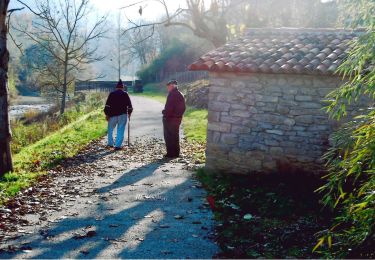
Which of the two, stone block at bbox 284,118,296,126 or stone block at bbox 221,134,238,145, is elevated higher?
stone block at bbox 284,118,296,126

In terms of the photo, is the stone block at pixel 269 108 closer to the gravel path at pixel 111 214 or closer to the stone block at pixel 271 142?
the stone block at pixel 271 142

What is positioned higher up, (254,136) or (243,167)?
(254,136)

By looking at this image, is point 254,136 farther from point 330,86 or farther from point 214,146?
point 330,86

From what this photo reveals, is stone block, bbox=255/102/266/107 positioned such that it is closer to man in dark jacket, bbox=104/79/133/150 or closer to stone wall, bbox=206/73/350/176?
stone wall, bbox=206/73/350/176

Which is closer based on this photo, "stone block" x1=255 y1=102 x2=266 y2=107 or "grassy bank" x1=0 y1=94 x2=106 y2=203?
"grassy bank" x1=0 y1=94 x2=106 y2=203

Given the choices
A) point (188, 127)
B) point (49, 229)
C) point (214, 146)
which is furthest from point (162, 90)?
point (49, 229)

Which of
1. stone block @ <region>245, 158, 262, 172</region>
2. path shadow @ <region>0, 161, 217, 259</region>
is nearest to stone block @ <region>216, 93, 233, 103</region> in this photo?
stone block @ <region>245, 158, 262, 172</region>

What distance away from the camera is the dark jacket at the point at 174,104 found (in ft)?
32.9

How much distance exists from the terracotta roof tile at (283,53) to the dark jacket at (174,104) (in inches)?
55.0

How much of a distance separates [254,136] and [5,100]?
18.0ft

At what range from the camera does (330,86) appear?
313 inches

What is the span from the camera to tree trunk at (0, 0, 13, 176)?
7.80 meters

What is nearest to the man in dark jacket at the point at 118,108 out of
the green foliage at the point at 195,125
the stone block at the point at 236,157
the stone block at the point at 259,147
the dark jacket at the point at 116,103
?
the dark jacket at the point at 116,103

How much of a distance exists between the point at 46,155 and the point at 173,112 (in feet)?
11.7
